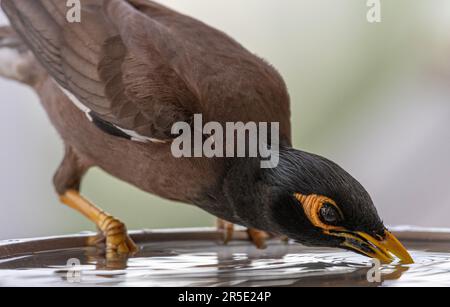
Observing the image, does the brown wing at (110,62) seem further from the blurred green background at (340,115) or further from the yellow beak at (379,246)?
the blurred green background at (340,115)

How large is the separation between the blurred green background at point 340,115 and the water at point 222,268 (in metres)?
1.07

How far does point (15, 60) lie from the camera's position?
282cm

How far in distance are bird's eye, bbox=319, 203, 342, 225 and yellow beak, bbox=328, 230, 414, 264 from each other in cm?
4

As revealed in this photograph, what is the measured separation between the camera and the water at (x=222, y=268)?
5.35 ft

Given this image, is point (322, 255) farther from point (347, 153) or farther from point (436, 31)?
point (436, 31)

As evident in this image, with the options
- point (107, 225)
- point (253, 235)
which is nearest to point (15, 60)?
point (107, 225)

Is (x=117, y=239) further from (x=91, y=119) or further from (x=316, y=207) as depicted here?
(x=316, y=207)

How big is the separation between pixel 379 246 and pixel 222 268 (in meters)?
0.33

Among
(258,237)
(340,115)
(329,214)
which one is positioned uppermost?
(340,115)

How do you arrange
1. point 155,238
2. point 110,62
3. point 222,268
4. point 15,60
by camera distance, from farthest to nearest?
point 15,60 → point 155,238 → point 110,62 → point 222,268

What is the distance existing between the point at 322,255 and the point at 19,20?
111 cm

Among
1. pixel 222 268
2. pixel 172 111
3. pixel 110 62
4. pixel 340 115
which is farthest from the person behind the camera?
pixel 340 115

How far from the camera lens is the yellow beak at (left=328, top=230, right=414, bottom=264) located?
6.18ft

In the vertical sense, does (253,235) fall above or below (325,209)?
below
